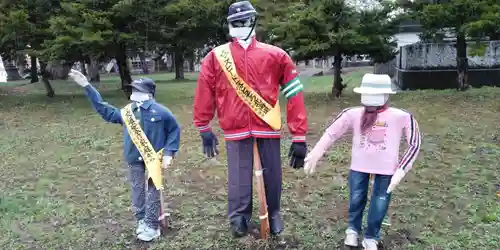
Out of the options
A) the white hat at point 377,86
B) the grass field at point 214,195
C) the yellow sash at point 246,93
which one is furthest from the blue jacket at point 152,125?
the white hat at point 377,86

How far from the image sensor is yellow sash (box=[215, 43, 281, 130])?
3926 millimetres

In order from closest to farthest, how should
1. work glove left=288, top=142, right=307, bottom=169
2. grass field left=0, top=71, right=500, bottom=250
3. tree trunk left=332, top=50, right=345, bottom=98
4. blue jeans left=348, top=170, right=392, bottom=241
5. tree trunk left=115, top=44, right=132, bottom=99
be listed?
1. blue jeans left=348, top=170, right=392, bottom=241
2. work glove left=288, top=142, right=307, bottom=169
3. grass field left=0, top=71, right=500, bottom=250
4. tree trunk left=332, top=50, right=345, bottom=98
5. tree trunk left=115, top=44, right=132, bottom=99

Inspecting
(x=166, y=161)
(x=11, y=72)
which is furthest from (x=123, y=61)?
(x=11, y=72)

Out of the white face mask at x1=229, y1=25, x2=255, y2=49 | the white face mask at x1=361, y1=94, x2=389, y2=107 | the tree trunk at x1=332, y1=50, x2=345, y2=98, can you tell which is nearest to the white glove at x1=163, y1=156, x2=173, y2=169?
the white face mask at x1=229, y1=25, x2=255, y2=49

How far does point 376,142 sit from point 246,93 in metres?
1.06

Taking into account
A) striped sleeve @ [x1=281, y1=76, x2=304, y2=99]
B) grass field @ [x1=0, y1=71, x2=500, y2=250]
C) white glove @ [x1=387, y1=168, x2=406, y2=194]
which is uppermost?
striped sleeve @ [x1=281, y1=76, x2=304, y2=99]

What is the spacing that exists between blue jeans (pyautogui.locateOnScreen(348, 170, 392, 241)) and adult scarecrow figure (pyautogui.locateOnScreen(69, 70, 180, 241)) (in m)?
1.53

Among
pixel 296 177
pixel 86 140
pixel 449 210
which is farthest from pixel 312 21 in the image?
pixel 449 210

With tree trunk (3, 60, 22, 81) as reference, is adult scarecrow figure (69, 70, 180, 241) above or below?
above

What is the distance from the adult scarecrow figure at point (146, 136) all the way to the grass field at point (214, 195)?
0.40m

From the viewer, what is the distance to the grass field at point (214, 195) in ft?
14.8

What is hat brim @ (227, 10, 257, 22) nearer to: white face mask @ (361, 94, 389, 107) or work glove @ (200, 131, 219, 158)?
work glove @ (200, 131, 219, 158)

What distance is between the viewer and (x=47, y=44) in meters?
14.2

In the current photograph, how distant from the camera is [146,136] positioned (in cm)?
427
